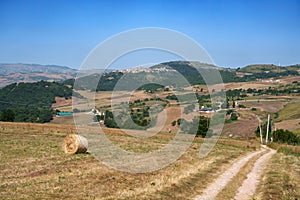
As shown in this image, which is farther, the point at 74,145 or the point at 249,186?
the point at 74,145

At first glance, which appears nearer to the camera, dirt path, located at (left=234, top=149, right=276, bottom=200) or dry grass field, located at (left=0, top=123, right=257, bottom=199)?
dry grass field, located at (left=0, top=123, right=257, bottom=199)

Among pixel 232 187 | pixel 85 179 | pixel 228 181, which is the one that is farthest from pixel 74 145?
pixel 232 187

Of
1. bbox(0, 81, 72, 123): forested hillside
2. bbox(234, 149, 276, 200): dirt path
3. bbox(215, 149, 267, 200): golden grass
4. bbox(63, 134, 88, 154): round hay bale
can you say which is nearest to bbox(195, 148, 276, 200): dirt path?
bbox(234, 149, 276, 200): dirt path

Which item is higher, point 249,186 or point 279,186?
point 279,186

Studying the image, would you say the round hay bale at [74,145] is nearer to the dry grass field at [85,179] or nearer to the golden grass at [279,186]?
the dry grass field at [85,179]

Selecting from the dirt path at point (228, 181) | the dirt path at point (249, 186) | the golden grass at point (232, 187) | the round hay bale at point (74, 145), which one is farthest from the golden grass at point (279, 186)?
the round hay bale at point (74, 145)

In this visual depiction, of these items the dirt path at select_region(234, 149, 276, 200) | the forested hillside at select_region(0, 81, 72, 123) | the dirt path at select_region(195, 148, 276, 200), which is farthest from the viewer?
the forested hillside at select_region(0, 81, 72, 123)

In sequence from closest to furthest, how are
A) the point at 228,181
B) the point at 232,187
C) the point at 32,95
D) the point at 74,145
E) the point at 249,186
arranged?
1. the point at 232,187
2. the point at 249,186
3. the point at 228,181
4. the point at 74,145
5. the point at 32,95

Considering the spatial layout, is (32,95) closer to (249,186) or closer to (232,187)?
(249,186)

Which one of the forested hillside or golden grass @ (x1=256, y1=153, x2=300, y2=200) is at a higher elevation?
golden grass @ (x1=256, y1=153, x2=300, y2=200)

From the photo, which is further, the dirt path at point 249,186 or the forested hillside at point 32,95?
the forested hillside at point 32,95

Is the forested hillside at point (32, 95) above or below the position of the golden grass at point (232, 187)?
below

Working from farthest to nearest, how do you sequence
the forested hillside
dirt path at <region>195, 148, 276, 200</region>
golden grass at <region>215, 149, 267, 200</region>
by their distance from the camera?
the forested hillside, dirt path at <region>195, 148, 276, 200</region>, golden grass at <region>215, 149, 267, 200</region>

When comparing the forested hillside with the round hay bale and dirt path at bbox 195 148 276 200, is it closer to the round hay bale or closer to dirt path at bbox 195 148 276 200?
the round hay bale
